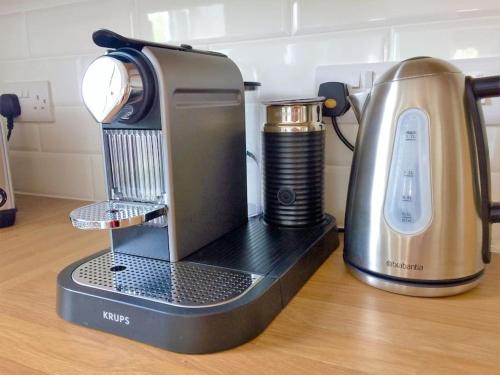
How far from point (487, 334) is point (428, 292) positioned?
7 cm

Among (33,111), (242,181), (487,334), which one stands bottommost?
(487,334)

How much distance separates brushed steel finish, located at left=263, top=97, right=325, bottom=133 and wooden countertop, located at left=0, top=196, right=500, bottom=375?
0.66 feet

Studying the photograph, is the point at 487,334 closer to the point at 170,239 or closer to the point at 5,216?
the point at 170,239

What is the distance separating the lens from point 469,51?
602mm

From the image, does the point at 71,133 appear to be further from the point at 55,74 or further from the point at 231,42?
the point at 231,42

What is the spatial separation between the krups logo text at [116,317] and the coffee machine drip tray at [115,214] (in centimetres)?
8

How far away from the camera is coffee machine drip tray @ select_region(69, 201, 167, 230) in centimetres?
42

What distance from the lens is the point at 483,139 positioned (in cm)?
47

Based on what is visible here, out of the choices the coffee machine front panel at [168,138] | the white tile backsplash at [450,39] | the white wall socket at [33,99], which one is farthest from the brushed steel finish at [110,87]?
the white wall socket at [33,99]

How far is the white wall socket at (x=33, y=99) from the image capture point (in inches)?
38.5

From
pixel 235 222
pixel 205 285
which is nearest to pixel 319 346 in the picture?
pixel 205 285

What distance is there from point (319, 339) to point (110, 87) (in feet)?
1.04

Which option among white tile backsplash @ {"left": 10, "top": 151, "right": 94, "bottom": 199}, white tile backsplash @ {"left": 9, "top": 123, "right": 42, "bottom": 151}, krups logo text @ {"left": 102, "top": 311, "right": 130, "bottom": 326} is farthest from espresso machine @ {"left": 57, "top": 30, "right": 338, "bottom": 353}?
white tile backsplash @ {"left": 9, "top": 123, "right": 42, "bottom": 151}

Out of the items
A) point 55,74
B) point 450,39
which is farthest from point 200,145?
point 55,74
